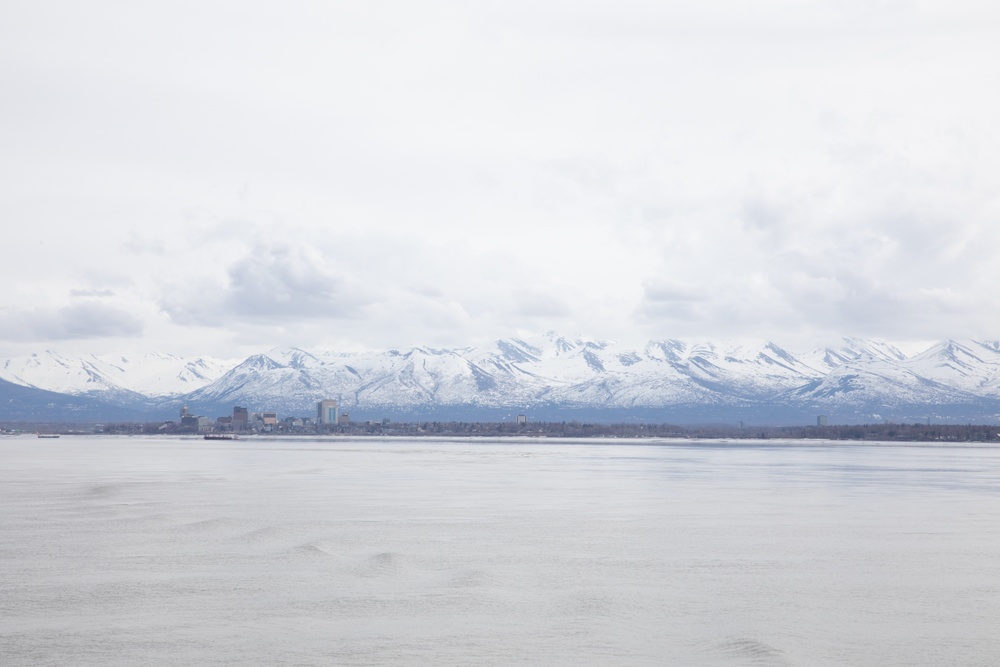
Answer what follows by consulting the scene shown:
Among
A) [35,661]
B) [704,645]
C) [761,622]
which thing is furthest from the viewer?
[761,622]

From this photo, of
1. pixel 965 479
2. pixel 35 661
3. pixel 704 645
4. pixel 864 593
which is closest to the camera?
pixel 35 661

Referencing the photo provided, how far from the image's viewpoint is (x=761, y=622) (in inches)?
1223

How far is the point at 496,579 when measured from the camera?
123ft

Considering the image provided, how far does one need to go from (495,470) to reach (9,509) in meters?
54.7

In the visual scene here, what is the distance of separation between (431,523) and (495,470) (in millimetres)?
53745

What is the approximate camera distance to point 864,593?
35.6 m

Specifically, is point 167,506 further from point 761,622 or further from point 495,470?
point 495,470

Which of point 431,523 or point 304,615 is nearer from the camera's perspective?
point 304,615

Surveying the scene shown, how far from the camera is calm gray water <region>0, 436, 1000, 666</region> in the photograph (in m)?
28.2

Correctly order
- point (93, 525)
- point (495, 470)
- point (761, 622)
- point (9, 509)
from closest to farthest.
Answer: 1. point (761, 622)
2. point (93, 525)
3. point (9, 509)
4. point (495, 470)

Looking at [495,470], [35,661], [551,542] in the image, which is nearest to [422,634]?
Answer: [35,661]

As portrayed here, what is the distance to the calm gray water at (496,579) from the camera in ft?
92.4

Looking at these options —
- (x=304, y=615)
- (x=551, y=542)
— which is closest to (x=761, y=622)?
(x=304, y=615)

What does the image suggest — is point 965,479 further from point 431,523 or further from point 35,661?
point 35,661
